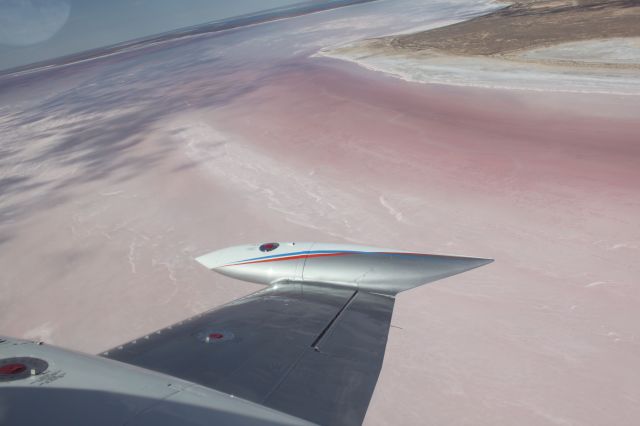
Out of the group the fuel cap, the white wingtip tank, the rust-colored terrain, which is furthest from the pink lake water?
the rust-colored terrain

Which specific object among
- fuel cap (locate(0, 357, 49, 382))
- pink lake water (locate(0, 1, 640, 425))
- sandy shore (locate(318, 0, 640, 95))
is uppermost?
sandy shore (locate(318, 0, 640, 95))

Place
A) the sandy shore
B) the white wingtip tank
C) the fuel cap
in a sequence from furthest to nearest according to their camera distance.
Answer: the sandy shore → the white wingtip tank → the fuel cap

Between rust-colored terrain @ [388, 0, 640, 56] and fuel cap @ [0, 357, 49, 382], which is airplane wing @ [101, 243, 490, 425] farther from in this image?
rust-colored terrain @ [388, 0, 640, 56]

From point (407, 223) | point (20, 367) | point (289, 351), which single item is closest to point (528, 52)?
point (407, 223)

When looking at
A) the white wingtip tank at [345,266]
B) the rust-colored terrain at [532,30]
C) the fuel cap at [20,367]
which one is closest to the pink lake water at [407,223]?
the white wingtip tank at [345,266]

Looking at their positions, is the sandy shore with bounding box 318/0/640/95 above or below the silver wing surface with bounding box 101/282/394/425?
above

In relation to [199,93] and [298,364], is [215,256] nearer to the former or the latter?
[298,364]

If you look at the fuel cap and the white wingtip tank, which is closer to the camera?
the fuel cap

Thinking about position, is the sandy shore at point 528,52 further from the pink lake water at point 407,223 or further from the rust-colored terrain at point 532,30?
the pink lake water at point 407,223
